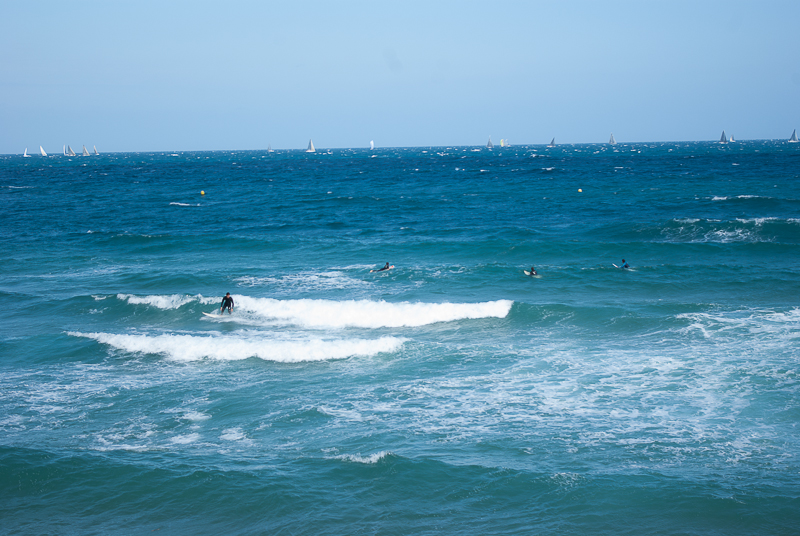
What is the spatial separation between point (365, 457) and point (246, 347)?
29.9ft

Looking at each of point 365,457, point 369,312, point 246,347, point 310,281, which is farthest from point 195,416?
point 310,281

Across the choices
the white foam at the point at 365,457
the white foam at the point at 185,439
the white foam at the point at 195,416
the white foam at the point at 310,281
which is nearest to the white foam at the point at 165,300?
the white foam at the point at 310,281

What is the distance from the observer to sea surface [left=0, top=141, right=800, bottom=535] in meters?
11.0

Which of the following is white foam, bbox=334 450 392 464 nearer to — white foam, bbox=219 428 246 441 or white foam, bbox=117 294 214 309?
white foam, bbox=219 428 246 441

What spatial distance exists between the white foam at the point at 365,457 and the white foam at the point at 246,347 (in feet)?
23.5

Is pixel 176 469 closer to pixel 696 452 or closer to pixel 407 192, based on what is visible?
pixel 696 452

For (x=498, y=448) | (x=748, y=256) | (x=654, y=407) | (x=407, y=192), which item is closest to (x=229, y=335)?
(x=498, y=448)

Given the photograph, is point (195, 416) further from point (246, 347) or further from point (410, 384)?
point (410, 384)

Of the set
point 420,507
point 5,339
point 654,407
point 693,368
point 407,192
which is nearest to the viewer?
point 420,507

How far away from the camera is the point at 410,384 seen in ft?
55.6

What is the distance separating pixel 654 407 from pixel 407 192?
59.4m

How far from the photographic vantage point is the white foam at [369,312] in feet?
78.1

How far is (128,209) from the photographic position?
199ft

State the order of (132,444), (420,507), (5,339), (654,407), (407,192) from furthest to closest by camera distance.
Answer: (407,192), (5,339), (654,407), (132,444), (420,507)
